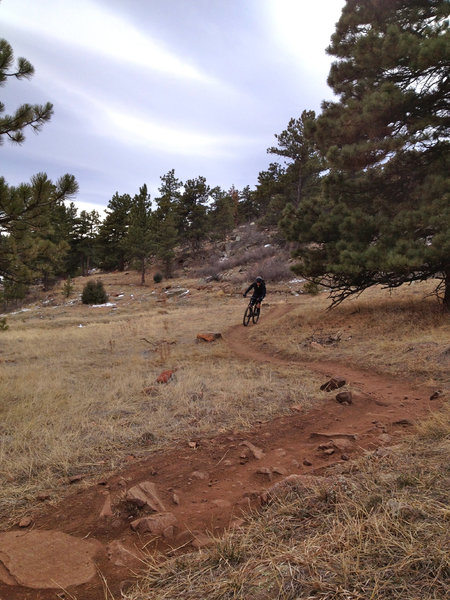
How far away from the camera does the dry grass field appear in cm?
157

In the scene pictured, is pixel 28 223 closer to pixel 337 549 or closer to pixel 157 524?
pixel 157 524

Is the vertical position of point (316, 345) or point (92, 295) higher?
point (92, 295)

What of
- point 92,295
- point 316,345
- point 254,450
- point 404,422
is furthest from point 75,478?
point 92,295

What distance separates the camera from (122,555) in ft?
7.29

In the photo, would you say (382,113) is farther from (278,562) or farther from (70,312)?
(70,312)

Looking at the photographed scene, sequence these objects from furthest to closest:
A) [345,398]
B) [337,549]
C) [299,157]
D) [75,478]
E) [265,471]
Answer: [299,157]
[345,398]
[75,478]
[265,471]
[337,549]

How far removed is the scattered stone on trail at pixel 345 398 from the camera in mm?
5195

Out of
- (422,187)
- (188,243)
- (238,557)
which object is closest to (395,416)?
(238,557)

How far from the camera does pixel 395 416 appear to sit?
4488mm

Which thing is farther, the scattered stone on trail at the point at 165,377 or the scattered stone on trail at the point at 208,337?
the scattered stone on trail at the point at 208,337

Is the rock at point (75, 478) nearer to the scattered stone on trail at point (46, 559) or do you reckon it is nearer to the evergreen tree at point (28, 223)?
the scattered stone on trail at point (46, 559)

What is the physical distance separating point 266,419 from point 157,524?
98.3 inches

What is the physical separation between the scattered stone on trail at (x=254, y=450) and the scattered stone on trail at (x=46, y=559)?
66.0 inches

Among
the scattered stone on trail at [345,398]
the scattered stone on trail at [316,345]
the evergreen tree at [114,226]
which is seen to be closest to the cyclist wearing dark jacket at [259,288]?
the scattered stone on trail at [316,345]
